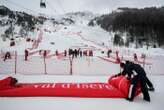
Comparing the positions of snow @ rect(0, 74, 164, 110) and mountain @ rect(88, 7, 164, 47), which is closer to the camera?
snow @ rect(0, 74, 164, 110)

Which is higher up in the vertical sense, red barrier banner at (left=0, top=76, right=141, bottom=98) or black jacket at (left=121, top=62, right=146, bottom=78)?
black jacket at (left=121, top=62, right=146, bottom=78)

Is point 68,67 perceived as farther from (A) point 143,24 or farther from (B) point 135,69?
(B) point 135,69

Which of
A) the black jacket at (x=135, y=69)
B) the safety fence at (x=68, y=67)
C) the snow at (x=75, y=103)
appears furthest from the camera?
the safety fence at (x=68, y=67)

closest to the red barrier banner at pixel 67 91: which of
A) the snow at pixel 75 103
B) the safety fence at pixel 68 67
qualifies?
the snow at pixel 75 103

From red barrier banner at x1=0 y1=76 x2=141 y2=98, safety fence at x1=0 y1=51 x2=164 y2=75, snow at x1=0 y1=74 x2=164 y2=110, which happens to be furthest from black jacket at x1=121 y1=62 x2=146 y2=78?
safety fence at x1=0 y1=51 x2=164 y2=75

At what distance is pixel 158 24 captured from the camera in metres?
4.38

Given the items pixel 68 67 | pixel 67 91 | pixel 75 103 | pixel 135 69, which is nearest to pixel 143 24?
pixel 135 69

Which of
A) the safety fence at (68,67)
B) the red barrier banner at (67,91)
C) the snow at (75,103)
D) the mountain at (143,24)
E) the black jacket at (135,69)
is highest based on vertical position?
the mountain at (143,24)

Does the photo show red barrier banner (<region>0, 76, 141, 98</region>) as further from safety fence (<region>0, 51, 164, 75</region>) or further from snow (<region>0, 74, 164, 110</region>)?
safety fence (<region>0, 51, 164, 75</region>)

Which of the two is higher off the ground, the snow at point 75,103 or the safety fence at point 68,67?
the safety fence at point 68,67

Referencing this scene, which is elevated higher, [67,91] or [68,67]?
[68,67]

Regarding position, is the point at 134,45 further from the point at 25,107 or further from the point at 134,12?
the point at 25,107

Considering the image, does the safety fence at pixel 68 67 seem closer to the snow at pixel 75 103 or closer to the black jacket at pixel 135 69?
→ the black jacket at pixel 135 69

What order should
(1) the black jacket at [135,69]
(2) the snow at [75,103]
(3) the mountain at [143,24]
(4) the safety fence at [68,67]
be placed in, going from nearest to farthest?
(2) the snow at [75,103] < (1) the black jacket at [135,69] < (3) the mountain at [143,24] < (4) the safety fence at [68,67]
